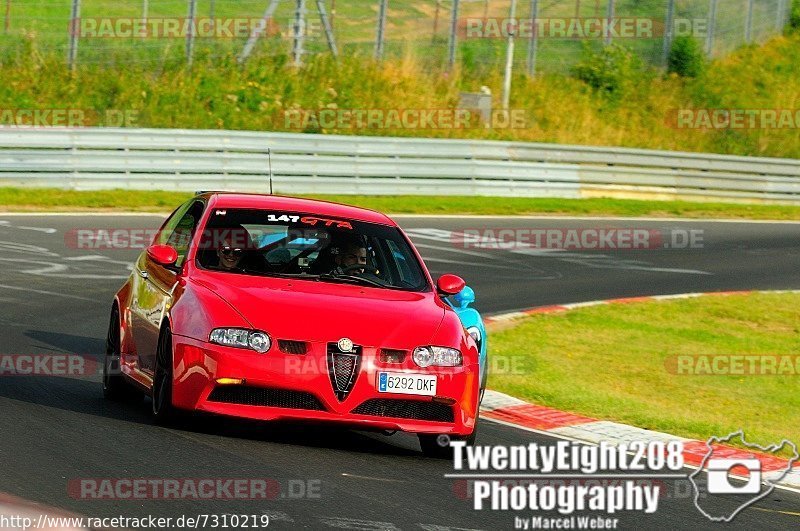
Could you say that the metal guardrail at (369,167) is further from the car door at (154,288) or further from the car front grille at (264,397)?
the car front grille at (264,397)

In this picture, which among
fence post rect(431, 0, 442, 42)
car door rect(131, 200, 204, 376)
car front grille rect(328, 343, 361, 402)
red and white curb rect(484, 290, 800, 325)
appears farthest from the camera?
fence post rect(431, 0, 442, 42)

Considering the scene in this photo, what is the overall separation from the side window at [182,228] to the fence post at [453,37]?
24429 mm

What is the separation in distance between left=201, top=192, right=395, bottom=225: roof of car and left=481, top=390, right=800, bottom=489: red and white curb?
1.81 metres

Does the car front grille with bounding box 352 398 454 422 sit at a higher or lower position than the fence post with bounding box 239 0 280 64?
lower

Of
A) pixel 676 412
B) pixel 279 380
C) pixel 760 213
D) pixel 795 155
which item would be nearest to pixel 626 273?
pixel 676 412

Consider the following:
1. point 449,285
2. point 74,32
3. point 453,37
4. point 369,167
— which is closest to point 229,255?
point 449,285

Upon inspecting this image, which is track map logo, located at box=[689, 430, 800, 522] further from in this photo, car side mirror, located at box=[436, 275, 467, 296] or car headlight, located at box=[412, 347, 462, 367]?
car side mirror, located at box=[436, 275, 467, 296]

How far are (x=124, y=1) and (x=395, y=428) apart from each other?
31.1 meters

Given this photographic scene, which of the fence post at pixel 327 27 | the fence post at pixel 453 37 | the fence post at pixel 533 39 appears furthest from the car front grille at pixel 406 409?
the fence post at pixel 533 39

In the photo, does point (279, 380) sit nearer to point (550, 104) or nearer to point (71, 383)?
point (71, 383)

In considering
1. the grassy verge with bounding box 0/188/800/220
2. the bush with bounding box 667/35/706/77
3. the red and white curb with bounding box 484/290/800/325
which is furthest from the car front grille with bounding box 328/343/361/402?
the bush with bounding box 667/35/706/77

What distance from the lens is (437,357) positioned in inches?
330

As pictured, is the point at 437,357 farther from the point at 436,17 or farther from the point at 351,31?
the point at 351,31

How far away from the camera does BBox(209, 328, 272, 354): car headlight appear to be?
26.4 ft
